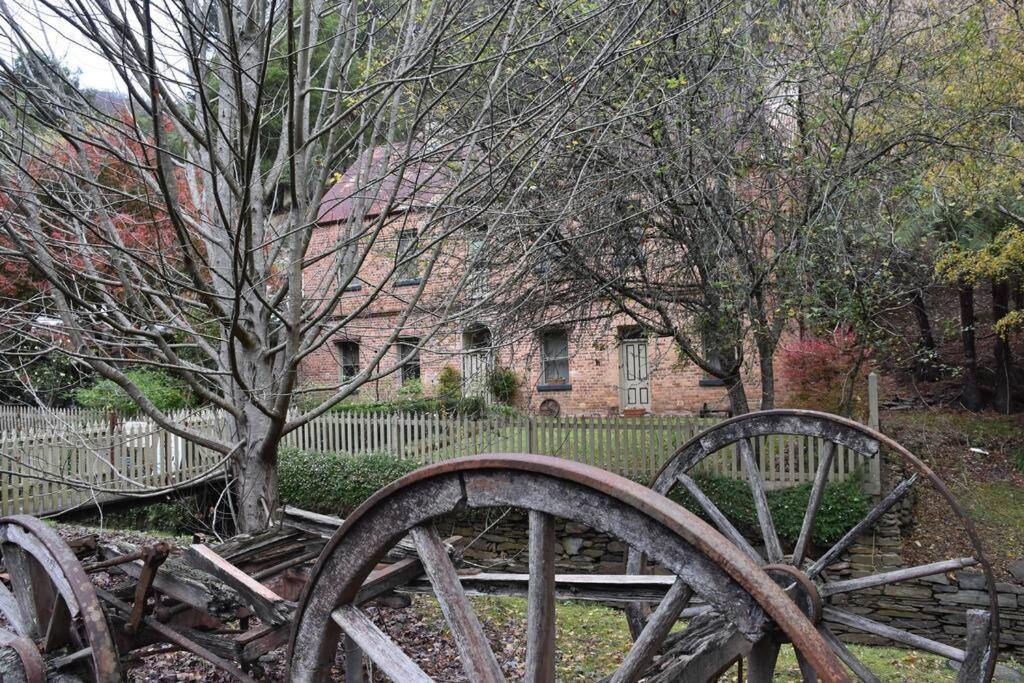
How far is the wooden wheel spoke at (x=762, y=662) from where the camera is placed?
251 cm

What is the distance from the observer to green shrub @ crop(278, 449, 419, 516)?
37.6 feet

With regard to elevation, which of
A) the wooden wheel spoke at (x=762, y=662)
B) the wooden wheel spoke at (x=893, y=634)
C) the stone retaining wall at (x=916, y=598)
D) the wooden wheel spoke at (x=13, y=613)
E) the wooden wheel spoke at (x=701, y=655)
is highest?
the wooden wheel spoke at (x=762, y=662)

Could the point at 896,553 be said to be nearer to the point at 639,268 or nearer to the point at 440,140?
the point at 639,268

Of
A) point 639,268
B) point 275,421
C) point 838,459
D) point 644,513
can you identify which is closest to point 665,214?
point 639,268

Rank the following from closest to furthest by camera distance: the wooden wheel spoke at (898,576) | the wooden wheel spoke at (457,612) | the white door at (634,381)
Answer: the wooden wheel spoke at (457,612), the wooden wheel spoke at (898,576), the white door at (634,381)

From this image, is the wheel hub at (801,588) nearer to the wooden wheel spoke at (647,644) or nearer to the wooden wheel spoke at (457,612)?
the wooden wheel spoke at (647,644)

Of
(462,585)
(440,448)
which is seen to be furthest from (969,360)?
(462,585)

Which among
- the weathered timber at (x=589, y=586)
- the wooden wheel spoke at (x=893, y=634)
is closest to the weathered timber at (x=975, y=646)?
the wooden wheel spoke at (x=893, y=634)

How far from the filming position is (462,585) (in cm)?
269

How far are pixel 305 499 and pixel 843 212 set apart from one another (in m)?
9.13

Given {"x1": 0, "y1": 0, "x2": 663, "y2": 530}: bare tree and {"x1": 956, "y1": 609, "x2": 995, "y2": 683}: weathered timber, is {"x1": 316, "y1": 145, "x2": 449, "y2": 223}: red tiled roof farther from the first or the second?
{"x1": 956, "y1": 609, "x2": 995, "y2": 683}: weathered timber

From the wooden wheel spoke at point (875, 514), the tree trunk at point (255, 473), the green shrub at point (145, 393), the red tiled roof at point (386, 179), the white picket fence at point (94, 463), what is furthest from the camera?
the green shrub at point (145, 393)

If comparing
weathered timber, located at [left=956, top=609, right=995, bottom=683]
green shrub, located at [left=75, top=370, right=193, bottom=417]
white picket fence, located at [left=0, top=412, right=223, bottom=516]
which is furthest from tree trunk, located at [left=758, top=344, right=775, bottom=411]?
green shrub, located at [left=75, top=370, right=193, bottom=417]

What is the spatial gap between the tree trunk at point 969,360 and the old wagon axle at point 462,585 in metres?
13.2
